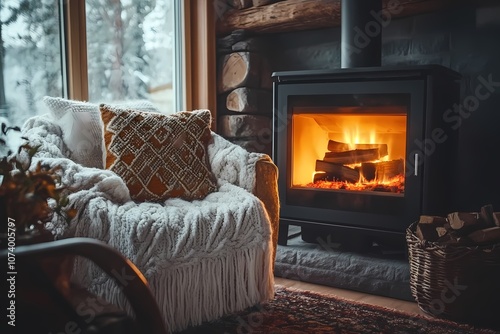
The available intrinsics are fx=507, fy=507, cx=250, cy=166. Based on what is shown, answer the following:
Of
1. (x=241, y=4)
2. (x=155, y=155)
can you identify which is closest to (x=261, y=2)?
(x=241, y=4)

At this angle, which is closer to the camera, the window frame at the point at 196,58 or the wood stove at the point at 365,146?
the wood stove at the point at 365,146

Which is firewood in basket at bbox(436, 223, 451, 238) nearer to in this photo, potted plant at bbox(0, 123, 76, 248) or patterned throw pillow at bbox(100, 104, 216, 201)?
patterned throw pillow at bbox(100, 104, 216, 201)

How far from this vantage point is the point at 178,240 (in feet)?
5.12

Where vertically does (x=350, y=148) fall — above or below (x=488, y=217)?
above

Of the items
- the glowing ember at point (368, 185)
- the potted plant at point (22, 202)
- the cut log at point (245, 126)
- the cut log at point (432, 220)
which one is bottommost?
the cut log at point (432, 220)

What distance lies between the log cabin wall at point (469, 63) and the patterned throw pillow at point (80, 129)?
153 cm

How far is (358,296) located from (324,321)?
39 centimetres

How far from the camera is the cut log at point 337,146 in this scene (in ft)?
Answer: 7.79

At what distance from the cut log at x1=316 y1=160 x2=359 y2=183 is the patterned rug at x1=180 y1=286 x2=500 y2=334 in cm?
59

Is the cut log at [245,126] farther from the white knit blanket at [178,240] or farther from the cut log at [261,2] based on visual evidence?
the white knit blanket at [178,240]

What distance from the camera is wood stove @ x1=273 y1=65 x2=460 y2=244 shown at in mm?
2066

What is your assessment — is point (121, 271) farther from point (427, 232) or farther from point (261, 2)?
point (261, 2)

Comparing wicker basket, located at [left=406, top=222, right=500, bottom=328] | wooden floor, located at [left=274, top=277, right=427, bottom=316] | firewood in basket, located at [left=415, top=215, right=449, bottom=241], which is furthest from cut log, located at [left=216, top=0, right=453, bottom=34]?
wooden floor, located at [left=274, top=277, right=427, bottom=316]

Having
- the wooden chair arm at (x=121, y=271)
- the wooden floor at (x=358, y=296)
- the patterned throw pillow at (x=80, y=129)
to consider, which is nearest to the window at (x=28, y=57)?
the patterned throw pillow at (x=80, y=129)
